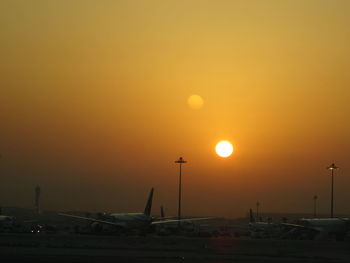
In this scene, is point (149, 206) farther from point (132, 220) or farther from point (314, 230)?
point (314, 230)

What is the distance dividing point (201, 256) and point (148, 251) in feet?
18.2

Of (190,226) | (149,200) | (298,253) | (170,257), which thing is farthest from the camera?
(190,226)

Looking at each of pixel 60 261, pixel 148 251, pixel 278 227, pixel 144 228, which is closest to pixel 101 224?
pixel 144 228

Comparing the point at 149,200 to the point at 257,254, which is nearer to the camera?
the point at 257,254

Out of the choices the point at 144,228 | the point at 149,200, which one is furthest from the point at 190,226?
the point at 144,228

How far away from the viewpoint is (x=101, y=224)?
3986 inches

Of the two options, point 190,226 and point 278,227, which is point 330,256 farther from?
point 190,226

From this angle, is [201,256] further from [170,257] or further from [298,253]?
[298,253]

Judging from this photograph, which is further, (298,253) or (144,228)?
Answer: (144,228)

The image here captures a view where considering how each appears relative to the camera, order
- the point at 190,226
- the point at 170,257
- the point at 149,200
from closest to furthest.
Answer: the point at 170,257, the point at 149,200, the point at 190,226

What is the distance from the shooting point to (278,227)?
112125 mm

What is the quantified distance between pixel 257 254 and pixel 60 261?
17.3 meters

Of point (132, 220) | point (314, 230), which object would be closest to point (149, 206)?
point (132, 220)

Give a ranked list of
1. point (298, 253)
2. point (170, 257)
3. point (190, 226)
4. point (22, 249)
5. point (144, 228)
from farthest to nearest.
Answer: point (190, 226) < point (144, 228) < point (298, 253) < point (22, 249) < point (170, 257)
